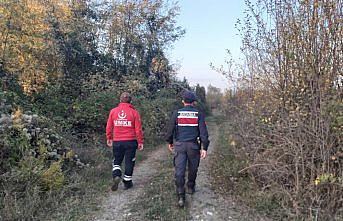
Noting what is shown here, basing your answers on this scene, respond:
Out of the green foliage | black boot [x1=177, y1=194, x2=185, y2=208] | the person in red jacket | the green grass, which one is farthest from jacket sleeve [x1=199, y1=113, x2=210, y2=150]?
the green foliage

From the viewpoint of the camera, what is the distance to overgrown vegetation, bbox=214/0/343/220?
4.96m

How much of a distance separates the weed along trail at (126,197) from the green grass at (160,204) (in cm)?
14

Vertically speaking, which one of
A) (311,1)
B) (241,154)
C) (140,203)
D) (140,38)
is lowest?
(140,203)

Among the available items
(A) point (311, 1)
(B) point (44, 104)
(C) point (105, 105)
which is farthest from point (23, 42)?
(A) point (311, 1)

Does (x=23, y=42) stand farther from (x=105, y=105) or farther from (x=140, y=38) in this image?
(x=140, y=38)

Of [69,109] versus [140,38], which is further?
[140,38]

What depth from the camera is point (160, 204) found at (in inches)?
225

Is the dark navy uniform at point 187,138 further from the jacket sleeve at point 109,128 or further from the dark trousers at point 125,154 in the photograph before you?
the jacket sleeve at point 109,128

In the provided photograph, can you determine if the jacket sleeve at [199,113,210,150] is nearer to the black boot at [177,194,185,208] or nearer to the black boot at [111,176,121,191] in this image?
the black boot at [177,194,185,208]

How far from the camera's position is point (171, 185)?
687 cm

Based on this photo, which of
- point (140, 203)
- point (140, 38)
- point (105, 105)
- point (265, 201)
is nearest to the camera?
point (265, 201)

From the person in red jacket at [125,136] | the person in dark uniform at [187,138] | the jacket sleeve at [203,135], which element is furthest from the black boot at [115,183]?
the jacket sleeve at [203,135]

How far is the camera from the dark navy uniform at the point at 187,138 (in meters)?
5.88

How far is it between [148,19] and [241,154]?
51.7 ft
